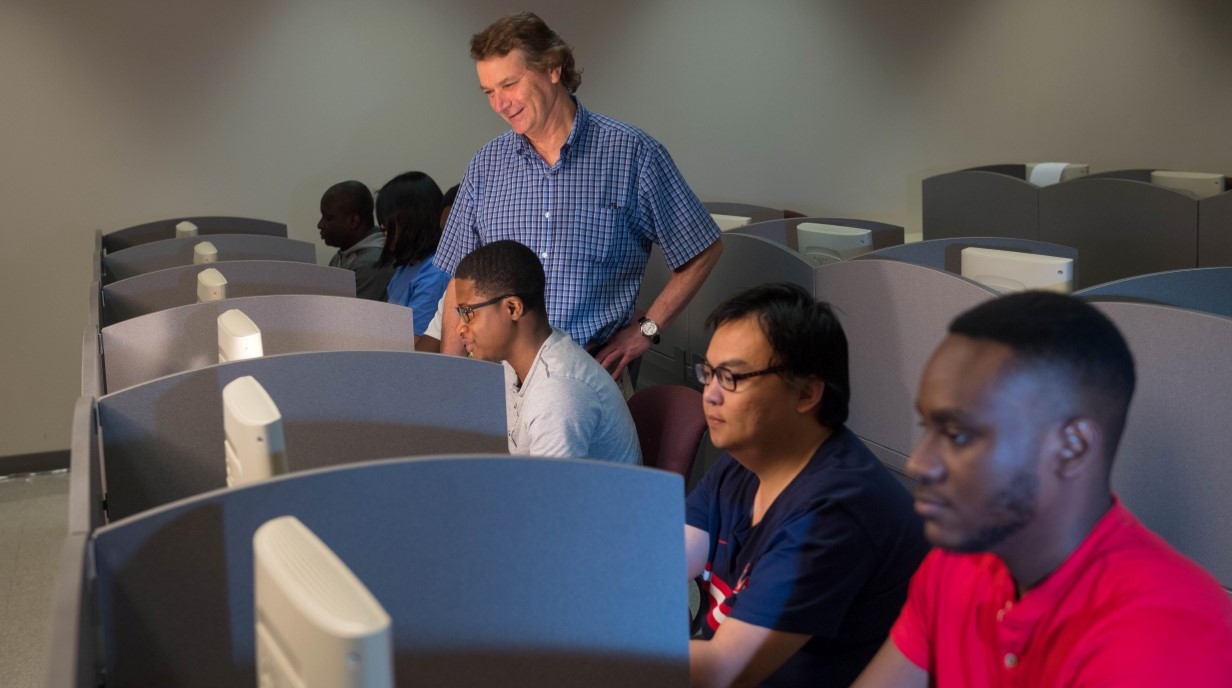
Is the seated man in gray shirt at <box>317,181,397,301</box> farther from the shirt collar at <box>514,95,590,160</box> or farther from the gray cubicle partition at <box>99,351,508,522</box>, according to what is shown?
the gray cubicle partition at <box>99,351,508,522</box>

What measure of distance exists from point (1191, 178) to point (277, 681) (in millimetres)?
4861

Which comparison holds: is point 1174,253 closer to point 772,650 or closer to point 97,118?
point 772,650

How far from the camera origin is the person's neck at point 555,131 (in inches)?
103

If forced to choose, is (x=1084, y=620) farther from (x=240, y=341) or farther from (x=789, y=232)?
(x=789, y=232)

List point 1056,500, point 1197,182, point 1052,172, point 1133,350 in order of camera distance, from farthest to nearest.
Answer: point 1052,172
point 1197,182
point 1133,350
point 1056,500

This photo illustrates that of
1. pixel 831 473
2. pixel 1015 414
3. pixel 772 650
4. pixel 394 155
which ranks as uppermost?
pixel 394 155

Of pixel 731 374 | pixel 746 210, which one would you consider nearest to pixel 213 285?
pixel 731 374

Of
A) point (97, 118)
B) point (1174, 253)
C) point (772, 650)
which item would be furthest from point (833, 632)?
point (97, 118)

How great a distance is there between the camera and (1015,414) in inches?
38.9

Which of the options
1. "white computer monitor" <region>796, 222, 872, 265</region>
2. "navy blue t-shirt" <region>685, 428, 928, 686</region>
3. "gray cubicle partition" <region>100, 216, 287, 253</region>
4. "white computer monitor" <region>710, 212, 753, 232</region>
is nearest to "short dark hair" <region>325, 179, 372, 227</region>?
"gray cubicle partition" <region>100, 216, 287, 253</region>

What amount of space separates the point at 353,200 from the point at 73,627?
3.66m

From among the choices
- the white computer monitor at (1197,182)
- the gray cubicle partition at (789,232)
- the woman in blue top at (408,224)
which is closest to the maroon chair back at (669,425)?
the woman in blue top at (408,224)

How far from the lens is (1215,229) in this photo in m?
3.94

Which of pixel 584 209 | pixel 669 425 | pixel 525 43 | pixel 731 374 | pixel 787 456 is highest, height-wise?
pixel 525 43
